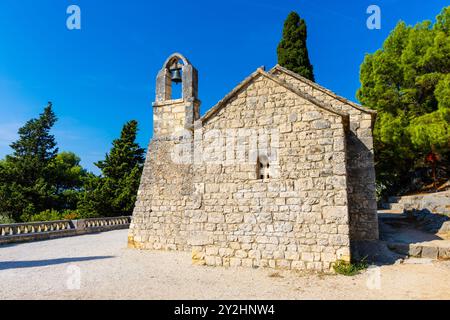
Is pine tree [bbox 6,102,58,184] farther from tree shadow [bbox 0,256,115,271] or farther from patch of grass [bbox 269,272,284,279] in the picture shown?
patch of grass [bbox 269,272,284,279]

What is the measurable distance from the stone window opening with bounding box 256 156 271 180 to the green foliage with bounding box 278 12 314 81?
11022mm

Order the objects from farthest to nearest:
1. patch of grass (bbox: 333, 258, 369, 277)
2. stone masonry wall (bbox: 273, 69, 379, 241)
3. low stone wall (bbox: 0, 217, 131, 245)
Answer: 1. low stone wall (bbox: 0, 217, 131, 245)
2. stone masonry wall (bbox: 273, 69, 379, 241)
3. patch of grass (bbox: 333, 258, 369, 277)

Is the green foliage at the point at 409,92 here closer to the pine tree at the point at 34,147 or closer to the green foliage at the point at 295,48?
the green foliage at the point at 295,48

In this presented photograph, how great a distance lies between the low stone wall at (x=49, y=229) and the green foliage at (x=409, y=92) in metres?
17.2

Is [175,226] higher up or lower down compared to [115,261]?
higher up

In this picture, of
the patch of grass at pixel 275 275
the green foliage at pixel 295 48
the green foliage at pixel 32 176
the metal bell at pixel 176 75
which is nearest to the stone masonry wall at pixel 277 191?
the patch of grass at pixel 275 275

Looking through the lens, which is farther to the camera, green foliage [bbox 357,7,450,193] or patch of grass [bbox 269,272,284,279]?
green foliage [bbox 357,7,450,193]

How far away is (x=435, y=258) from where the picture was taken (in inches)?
283

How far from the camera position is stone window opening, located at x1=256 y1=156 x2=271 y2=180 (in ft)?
24.4

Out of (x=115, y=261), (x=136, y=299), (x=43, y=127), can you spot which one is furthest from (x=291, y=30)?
(x=43, y=127)

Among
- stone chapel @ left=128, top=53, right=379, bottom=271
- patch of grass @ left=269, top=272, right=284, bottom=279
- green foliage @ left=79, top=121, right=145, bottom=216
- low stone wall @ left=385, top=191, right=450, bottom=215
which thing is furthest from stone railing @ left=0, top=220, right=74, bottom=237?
low stone wall @ left=385, top=191, right=450, bottom=215

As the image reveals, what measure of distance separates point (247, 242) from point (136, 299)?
10.4ft

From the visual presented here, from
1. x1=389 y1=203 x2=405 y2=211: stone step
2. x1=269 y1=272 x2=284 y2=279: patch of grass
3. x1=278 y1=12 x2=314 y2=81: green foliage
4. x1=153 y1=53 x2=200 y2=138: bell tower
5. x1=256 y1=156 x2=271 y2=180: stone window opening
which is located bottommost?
x1=269 y1=272 x2=284 y2=279: patch of grass
